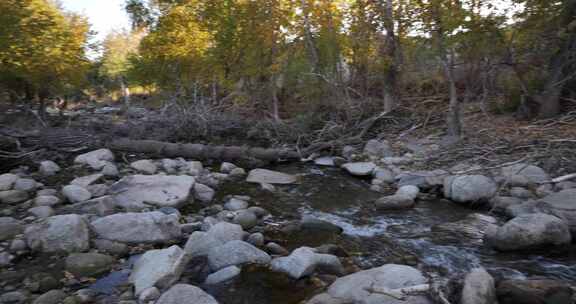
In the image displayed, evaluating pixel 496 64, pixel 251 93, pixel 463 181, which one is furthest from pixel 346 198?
pixel 251 93

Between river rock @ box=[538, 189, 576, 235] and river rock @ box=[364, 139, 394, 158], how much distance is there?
4371 mm

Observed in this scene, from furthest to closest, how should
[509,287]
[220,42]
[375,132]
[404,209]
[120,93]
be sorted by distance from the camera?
[120,93] → [220,42] → [375,132] → [404,209] → [509,287]

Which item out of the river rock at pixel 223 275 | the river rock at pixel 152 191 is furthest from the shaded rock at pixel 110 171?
the river rock at pixel 223 275

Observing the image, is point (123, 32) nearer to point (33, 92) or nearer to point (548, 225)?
point (33, 92)

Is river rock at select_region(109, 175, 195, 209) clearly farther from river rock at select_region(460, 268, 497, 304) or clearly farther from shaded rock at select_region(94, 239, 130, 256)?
river rock at select_region(460, 268, 497, 304)

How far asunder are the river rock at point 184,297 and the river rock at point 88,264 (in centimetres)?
117

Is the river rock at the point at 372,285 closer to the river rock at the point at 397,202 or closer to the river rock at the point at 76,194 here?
the river rock at the point at 397,202

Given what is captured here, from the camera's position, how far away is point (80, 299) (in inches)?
138

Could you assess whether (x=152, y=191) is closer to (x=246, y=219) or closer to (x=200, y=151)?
(x=246, y=219)

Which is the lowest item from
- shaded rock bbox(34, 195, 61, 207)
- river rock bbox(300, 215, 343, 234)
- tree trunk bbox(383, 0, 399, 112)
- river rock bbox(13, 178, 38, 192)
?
river rock bbox(300, 215, 343, 234)

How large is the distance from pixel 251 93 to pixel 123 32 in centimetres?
3074

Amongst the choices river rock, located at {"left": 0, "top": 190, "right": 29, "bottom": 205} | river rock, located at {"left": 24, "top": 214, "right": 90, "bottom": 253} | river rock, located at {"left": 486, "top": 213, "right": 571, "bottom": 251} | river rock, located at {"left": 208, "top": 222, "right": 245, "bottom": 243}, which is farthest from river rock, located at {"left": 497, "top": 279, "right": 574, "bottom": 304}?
river rock, located at {"left": 0, "top": 190, "right": 29, "bottom": 205}

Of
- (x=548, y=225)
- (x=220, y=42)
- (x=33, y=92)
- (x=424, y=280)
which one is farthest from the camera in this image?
(x=220, y=42)

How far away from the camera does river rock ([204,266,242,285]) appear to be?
3885mm
